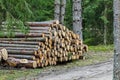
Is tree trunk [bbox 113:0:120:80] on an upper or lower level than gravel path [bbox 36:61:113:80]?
upper

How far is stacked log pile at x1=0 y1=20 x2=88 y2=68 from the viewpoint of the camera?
14.1 meters

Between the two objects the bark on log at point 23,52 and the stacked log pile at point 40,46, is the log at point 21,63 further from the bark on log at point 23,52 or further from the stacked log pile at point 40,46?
the bark on log at point 23,52

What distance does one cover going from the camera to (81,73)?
12789 millimetres

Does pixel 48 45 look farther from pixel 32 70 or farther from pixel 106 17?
pixel 106 17

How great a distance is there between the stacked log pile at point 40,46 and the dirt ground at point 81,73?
1.08 meters

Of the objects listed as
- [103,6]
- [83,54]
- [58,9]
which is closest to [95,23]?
[103,6]

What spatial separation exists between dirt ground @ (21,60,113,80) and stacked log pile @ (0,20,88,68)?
1.08 metres

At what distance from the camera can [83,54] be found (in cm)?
1728

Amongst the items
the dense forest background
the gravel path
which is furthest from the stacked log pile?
the dense forest background

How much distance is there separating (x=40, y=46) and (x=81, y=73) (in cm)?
233

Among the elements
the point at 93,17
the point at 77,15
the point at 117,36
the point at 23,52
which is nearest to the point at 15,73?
the point at 23,52

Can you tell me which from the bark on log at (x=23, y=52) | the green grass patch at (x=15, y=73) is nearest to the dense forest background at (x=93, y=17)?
the bark on log at (x=23, y=52)

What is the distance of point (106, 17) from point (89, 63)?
1483 cm

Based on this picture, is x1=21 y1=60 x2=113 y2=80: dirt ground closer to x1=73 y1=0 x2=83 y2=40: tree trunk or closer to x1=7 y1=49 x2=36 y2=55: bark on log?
x1=7 y1=49 x2=36 y2=55: bark on log
